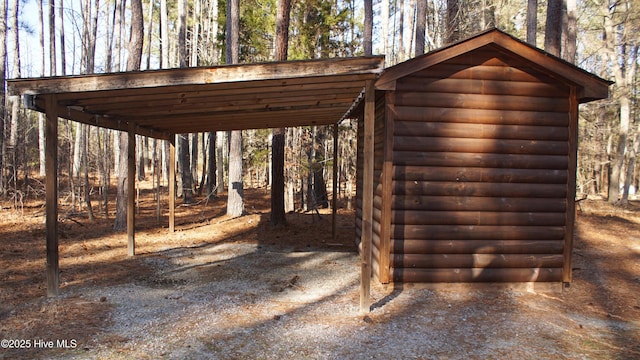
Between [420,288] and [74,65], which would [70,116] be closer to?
[420,288]

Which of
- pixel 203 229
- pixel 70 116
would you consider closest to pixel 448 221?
pixel 70 116

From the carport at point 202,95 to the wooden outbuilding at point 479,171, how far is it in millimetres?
925

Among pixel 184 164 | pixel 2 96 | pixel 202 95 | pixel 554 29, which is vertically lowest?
pixel 184 164

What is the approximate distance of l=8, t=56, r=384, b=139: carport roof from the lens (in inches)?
179

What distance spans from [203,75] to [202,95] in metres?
0.94

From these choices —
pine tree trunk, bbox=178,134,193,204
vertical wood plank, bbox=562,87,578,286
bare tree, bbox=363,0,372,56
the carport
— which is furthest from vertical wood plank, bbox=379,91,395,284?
pine tree trunk, bbox=178,134,193,204

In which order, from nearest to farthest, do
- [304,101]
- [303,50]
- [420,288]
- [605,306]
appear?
1. [605,306]
2. [420,288]
3. [304,101]
4. [303,50]

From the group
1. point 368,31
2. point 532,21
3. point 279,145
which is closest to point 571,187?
point 279,145

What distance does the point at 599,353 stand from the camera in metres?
3.78

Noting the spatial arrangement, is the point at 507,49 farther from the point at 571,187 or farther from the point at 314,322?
the point at 314,322

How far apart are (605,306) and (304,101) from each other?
16.8 feet

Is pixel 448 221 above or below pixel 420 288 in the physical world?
above

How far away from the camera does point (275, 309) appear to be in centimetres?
482

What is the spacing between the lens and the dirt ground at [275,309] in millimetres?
3777
